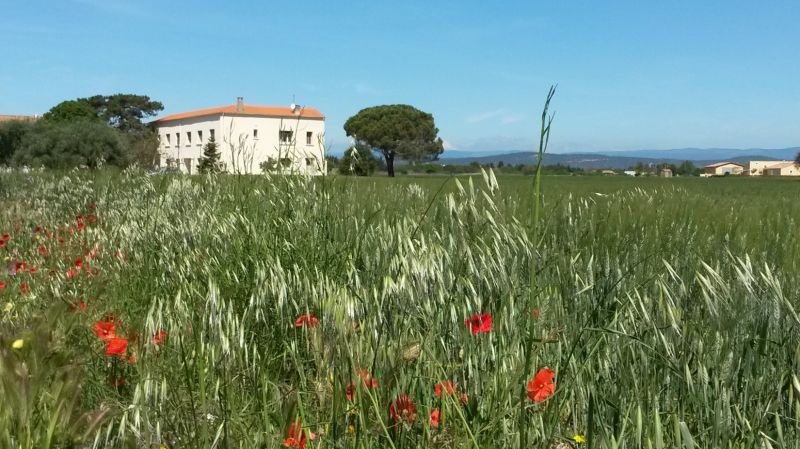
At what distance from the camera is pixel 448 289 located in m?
2.39

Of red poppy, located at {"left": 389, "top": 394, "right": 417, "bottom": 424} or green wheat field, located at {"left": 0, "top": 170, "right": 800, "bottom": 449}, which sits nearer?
green wheat field, located at {"left": 0, "top": 170, "right": 800, "bottom": 449}

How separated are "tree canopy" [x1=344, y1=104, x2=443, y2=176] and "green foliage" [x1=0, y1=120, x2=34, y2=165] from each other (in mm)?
40273

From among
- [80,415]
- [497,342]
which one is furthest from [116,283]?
[497,342]

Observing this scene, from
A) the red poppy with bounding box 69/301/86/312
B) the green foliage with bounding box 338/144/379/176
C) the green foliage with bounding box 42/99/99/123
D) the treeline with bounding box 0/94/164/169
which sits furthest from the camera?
the green foliage with bounding box 42/99/99/123

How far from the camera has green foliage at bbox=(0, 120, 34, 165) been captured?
40750 millimetres

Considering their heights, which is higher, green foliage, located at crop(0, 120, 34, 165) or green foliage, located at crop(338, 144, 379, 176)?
green foliage, located at crop(0, 120, 34, 165)

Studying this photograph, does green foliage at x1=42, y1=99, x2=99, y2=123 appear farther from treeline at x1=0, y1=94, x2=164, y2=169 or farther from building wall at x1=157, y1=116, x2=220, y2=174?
treeline at x1=0, y1=94, x2=164, y2=169

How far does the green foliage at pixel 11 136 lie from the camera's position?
40750 mm

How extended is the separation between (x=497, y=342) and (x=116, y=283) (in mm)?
2686

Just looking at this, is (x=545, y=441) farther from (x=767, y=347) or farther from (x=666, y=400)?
(x=767, y=347)

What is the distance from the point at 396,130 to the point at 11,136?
146ft

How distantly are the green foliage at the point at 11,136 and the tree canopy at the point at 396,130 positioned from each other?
132 ft

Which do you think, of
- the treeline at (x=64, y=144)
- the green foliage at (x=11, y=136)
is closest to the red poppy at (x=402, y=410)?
the treeline at (x=64, y=144)

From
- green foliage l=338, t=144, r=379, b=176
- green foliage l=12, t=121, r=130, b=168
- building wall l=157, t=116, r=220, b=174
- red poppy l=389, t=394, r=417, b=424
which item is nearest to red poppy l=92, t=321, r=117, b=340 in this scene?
A: red poppy l=389, t=394, r=417, b=424
